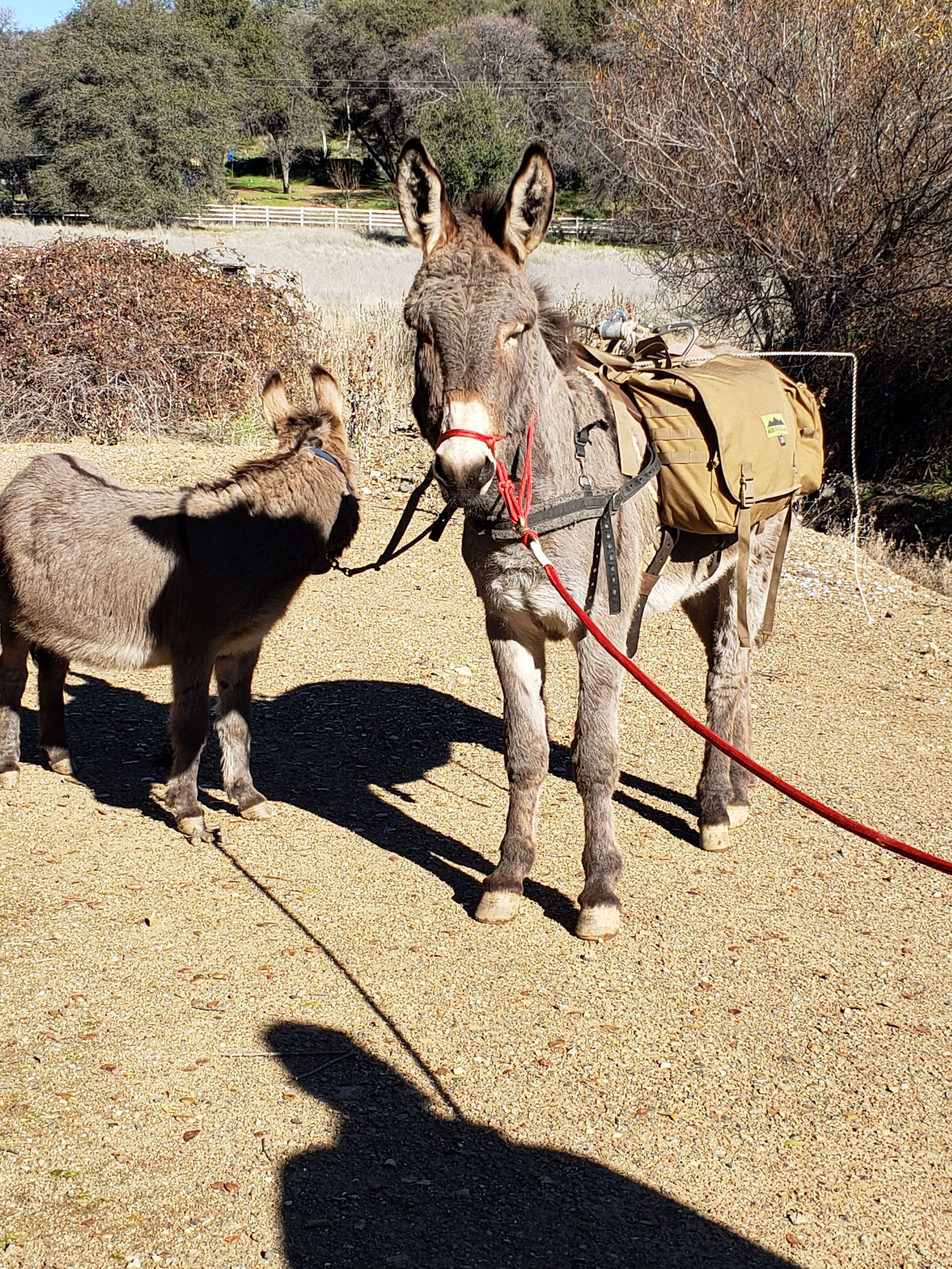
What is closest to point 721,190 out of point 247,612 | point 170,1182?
point 247,612

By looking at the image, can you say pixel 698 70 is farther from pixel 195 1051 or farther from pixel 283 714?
pixel 195 1051

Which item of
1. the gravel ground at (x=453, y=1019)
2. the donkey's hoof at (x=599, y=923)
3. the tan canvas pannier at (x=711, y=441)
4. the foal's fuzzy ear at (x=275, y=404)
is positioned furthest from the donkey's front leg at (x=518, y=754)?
the foal's fuzzy ear at (x=275, y=404)

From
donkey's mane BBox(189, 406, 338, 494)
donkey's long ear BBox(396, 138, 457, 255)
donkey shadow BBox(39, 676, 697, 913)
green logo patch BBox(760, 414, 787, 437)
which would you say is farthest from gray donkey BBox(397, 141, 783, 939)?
donkey's mane BBox(189, 406, 338, 494)

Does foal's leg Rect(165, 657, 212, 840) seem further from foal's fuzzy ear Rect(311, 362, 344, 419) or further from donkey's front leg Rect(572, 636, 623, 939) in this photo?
donkey's front leg Rect(572, 636, 623, 939)

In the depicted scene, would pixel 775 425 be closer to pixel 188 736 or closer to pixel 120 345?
pixel 188 736

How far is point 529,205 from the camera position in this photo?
3605mm

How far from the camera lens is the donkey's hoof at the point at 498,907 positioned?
4465 mm

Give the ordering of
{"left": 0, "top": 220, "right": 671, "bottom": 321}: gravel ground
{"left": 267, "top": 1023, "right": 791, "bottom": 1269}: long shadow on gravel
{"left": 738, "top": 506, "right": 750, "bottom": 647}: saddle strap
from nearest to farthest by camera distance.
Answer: {"left": 267, "top": 1023, "right": 791, "bottom": 1269}: long shadow on gravel
{"left": 738, "top": 506, "right": 750, "bottom": 647}: saddle strap
{"left": 0, "top": 220, "right": 671, "bottom": 321}: gravel ground

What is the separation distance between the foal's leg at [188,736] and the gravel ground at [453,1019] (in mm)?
151

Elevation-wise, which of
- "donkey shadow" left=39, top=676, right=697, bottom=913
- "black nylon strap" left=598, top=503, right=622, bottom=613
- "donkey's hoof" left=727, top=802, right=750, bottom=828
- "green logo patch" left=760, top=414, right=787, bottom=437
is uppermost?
"green logo patch" left=760, top=414, right=787, bottom=437

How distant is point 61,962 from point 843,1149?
→ 269 cm

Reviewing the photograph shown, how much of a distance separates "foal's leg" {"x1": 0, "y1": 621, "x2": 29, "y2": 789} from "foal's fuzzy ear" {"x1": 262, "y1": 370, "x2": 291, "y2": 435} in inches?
63.0

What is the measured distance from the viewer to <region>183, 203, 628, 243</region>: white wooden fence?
145 ft

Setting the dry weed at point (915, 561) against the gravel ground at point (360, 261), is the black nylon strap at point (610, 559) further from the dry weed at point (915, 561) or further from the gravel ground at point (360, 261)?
the gravel ground at point (360, 261)
